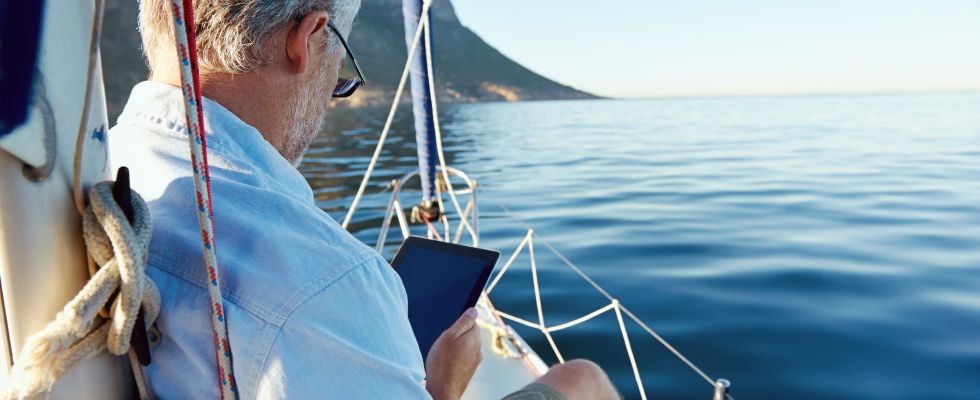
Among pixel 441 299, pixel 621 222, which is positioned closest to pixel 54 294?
pixel 441 299

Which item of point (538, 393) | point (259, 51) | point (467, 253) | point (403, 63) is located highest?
point (403, 63)

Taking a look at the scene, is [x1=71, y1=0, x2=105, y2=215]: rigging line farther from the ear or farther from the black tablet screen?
the black tablet screen

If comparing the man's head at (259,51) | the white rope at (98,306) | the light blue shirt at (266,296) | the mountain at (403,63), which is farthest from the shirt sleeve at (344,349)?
the mountain at (403,63)

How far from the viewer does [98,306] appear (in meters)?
0.48

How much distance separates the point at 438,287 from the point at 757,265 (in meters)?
3.07

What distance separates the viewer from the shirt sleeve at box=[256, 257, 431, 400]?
563mm

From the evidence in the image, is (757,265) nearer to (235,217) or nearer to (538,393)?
(538,393)

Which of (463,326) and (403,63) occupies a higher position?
(403,63)

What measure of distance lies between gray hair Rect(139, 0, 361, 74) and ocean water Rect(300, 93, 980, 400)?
215 cm

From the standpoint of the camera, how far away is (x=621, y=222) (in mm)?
4996

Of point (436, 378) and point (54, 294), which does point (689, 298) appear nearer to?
point (436, 378)

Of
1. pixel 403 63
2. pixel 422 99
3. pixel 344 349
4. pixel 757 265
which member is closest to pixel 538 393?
pixel 344 349

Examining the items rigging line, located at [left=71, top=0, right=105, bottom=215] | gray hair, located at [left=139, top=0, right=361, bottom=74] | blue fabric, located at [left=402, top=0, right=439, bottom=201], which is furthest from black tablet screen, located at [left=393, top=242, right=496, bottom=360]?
blue fabric, located at [left=402, top=0, right=439, bottom=201]

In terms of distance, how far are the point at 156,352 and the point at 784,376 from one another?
2.54 meters
